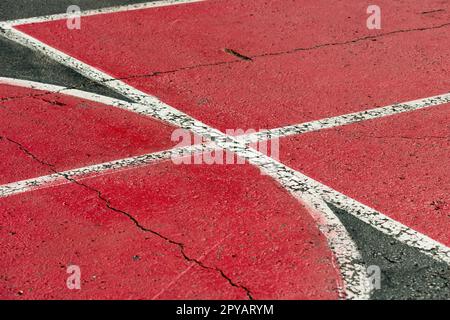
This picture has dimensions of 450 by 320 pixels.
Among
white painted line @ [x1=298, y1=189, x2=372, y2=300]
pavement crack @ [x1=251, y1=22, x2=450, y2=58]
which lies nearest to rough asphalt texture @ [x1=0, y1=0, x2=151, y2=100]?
pavement crack @ [x1=251, y1=22, x2=450, y2=58]

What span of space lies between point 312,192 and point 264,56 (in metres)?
2.64

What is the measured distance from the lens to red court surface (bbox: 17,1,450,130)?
298 inches

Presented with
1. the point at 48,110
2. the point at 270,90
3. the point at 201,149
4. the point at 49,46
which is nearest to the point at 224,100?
the point at 270,90

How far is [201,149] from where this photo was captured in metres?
6.69

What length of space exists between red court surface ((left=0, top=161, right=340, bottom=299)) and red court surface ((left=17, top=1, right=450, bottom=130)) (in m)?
1.09

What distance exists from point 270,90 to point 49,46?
7.56 ft

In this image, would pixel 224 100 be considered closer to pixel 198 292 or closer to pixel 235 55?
pixel 235 55

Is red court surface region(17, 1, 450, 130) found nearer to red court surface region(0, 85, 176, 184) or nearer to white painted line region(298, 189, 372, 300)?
red court surface region(0, 85, 176, 184)

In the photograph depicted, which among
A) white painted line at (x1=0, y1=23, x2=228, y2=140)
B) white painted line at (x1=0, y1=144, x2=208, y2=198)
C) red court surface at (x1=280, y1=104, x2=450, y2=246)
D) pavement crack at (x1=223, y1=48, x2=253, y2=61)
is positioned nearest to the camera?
red court surface at (x1=280, y1=104, x2=450, y2=246)

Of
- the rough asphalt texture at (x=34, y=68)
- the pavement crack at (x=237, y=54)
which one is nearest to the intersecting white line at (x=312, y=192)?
the rough asphalt texture at (x=34, y=68)

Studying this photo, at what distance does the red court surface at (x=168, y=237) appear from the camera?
5.10 m

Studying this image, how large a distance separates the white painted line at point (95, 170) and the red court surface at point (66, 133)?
0.07m

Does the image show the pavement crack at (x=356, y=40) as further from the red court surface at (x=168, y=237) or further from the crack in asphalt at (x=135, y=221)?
the crack in asphalt at (x=135, y=221)

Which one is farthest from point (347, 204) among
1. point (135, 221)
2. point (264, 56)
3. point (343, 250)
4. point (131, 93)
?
point (264, 56)
